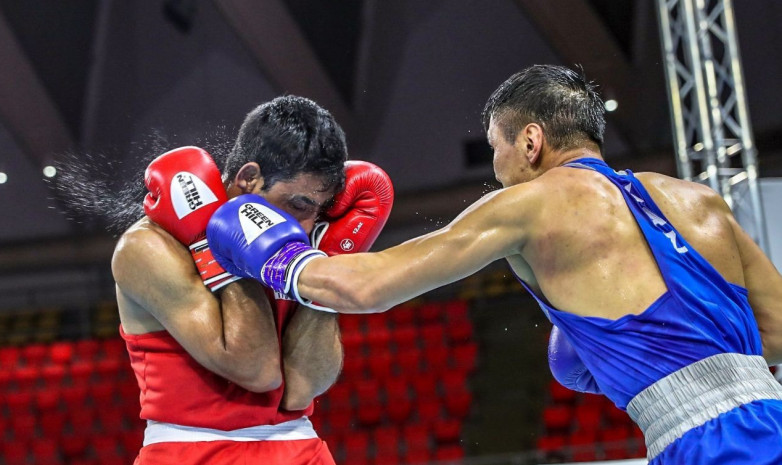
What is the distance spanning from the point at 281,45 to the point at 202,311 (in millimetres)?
8639

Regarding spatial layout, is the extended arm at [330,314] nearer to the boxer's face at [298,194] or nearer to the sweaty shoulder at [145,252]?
the boxer's face at [298,194]

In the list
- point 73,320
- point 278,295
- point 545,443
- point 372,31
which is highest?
point 278,295

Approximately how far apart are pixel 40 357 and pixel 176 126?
3493 mm

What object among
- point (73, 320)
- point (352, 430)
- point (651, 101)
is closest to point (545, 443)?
point (352, 430)

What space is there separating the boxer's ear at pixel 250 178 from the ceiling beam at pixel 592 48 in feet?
28.6

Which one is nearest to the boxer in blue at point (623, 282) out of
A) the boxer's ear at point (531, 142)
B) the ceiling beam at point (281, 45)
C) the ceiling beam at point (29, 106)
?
the boxer's ear at point (531, 142)

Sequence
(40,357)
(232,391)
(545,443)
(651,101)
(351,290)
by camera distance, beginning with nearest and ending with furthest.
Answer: (351,290) → (232,391) → (545,443) → (40,357) → (651,101)

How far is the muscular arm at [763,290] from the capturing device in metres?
2.05

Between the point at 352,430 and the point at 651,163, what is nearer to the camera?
the point at 352,430

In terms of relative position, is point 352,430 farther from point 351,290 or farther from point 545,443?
point 351,290

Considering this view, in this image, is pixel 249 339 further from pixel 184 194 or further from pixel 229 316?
pixel 184 194

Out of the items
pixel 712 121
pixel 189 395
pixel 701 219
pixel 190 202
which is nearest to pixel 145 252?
pixel 190 202

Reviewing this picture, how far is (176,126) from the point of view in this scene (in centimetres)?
1089

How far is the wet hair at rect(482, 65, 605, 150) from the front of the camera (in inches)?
77.9
